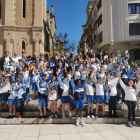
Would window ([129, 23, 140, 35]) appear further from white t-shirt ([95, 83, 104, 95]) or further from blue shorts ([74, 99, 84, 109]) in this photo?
blue shorts ([74, 99, 84, 109])

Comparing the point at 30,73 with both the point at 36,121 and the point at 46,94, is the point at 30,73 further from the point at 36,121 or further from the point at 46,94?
the point at 36,121

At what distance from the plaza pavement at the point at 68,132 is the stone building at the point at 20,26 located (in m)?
13.7

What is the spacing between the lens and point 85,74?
874 centimetres

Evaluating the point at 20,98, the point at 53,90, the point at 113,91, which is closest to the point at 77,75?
the point at 53,90

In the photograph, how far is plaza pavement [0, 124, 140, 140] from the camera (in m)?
5.21

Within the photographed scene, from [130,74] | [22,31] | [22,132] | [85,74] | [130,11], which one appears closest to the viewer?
[22,132]

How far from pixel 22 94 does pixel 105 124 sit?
413cm

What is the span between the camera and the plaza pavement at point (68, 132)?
17.1 ft

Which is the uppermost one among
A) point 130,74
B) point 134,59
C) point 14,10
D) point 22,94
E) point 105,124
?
point 14,10

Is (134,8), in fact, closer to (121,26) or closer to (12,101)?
(121,26)

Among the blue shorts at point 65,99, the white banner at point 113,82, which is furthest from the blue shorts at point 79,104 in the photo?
the white banner at point 113,82

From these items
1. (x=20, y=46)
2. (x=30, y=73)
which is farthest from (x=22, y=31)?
(x=30, y=73)

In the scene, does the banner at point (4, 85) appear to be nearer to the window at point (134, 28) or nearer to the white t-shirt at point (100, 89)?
the white t-shirt at point (100, 89)

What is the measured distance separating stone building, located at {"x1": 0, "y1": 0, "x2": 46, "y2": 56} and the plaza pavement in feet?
45.1
